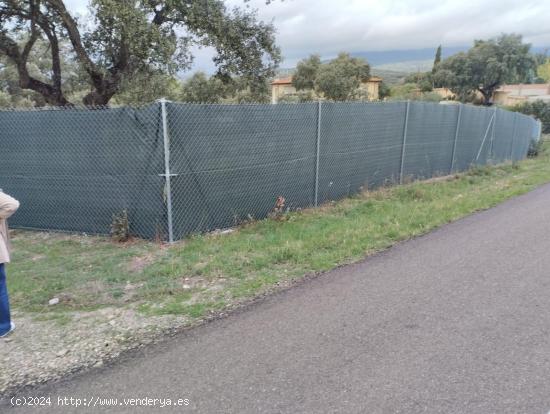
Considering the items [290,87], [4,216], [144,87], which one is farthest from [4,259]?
[290,87]

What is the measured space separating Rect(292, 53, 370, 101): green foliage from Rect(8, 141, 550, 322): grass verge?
30.1 m

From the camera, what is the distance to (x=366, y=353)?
340 centimetres

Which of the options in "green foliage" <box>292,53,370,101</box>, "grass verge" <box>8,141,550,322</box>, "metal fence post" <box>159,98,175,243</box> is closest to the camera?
"grass verge" <box>8,141,550,322</box>

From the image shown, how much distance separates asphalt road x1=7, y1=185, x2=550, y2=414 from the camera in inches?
112

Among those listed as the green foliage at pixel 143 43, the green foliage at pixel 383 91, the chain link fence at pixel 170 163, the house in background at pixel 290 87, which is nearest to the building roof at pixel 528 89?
the green foliage at pixel 383 91

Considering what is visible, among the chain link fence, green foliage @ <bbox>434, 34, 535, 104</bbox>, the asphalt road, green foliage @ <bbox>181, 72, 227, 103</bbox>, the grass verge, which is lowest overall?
the grass verge

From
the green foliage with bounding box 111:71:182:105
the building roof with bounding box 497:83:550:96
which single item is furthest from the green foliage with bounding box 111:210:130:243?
the building roof with bounding box 497:83:550:96

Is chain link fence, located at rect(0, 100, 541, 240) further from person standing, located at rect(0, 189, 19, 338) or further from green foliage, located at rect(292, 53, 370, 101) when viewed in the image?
green foliage, located at rect(292, 53, 370, 101)

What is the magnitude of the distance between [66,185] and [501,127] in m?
15.1

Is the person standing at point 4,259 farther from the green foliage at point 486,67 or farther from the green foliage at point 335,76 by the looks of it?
the green foliage at point 486,67

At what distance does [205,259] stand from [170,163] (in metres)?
1.47

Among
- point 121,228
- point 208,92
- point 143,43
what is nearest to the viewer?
point 121,228

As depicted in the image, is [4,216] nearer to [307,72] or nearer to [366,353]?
[366,353]

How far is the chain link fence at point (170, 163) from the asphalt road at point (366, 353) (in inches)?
100
